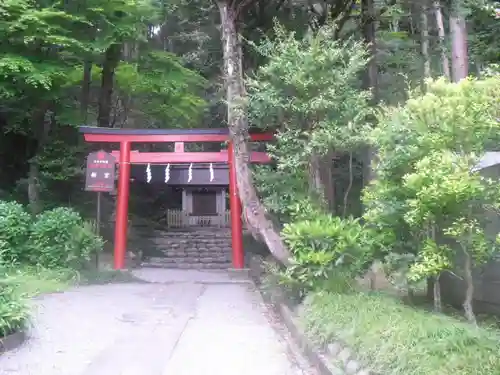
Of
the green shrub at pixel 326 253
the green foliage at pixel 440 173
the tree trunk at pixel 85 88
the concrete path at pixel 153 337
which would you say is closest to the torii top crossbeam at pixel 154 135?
the tree trunk at pixel 85 88

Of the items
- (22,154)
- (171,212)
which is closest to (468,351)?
(22,154)

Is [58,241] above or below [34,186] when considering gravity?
below

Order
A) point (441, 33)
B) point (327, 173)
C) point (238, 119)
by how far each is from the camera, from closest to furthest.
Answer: point (238, 119)
point (327, 173)
point (441, 33)

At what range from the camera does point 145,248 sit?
23.3 m

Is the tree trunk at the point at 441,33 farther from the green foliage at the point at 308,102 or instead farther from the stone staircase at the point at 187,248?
the stone staircase at the point at 187,248

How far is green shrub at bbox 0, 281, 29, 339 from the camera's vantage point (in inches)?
253

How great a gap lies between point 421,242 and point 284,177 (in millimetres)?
4914

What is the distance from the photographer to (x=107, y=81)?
18.8 meters

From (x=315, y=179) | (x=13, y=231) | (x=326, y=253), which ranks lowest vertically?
(x=326, y=253)

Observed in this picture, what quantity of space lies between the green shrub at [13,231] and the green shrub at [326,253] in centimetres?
812

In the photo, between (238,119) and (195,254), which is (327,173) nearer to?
(238,119)

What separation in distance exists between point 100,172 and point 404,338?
39.2 ft

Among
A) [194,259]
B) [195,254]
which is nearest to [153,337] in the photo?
[194,259]

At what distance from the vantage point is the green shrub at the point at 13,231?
506 inches
